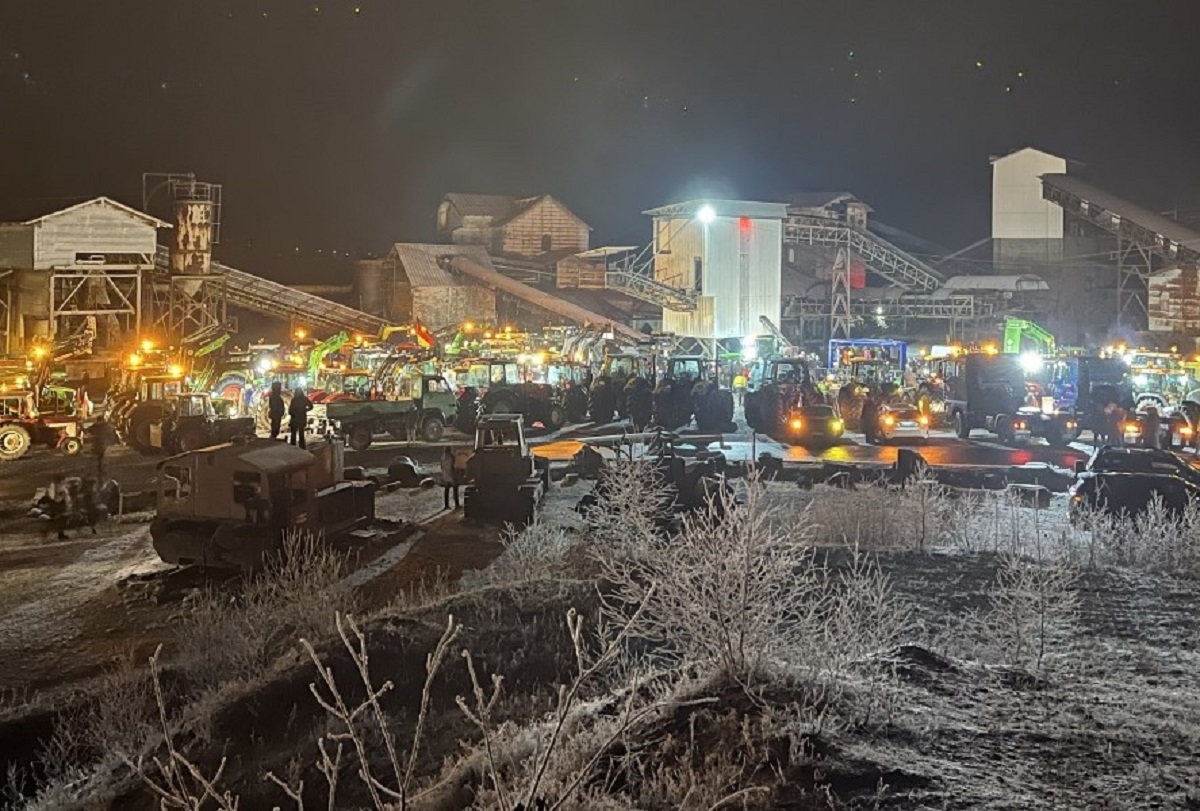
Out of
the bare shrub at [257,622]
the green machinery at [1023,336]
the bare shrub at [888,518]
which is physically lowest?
the bare shrub at [257,622]

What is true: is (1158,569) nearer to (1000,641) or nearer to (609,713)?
(1000,641)

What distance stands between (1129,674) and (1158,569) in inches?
170

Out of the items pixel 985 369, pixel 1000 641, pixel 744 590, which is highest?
pixel 985 369

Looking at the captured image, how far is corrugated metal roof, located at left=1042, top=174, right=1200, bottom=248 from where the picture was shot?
1947 inches

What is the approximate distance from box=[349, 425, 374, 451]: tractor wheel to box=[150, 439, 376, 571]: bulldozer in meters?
13.0

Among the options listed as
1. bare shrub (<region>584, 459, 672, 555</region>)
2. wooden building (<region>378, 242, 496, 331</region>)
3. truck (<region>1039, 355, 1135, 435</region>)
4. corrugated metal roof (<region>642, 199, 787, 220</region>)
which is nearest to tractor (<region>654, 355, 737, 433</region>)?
truck (<region>1039, 355, 1135, 435</region>)

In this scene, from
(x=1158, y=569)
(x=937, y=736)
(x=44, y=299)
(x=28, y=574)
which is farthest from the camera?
(x=44, y=299)

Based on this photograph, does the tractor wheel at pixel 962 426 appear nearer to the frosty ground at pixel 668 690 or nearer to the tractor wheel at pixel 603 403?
the tractor wheel at pixel 603 403

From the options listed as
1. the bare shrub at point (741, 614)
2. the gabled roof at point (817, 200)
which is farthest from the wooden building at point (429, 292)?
the bare shrub at point (741, 614)

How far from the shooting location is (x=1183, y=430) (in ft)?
90.0

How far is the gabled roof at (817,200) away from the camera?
206 feet

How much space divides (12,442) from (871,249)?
134ft

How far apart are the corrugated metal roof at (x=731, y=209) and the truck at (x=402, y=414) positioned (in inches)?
956

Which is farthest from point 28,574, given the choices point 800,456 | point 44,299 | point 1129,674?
point 44,299
